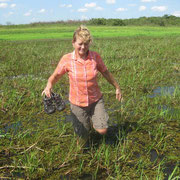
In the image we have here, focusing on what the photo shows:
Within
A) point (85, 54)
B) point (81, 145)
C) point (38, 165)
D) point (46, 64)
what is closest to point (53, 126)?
point (81, 145)

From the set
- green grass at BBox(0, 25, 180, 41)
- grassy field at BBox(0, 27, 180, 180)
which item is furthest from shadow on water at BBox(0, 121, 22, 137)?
green grass at BBox(0, 25, 180, 41)

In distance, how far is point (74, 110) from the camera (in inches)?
97.7

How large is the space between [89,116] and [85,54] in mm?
765

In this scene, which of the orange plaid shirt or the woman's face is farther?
the orange plaid shirt

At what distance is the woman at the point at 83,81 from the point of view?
7.34ft

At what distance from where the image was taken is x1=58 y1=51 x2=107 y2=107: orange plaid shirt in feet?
7.59

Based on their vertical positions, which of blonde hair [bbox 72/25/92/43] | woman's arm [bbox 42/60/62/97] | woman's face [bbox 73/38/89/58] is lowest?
woman's arm [bbox 42/60/62/97]

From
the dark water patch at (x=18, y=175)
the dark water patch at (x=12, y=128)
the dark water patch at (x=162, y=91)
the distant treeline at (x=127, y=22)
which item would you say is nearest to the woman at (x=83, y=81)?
the dark water patch at (x=18, y=175)

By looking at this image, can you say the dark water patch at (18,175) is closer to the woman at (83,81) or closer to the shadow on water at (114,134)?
the woman at (83,81)

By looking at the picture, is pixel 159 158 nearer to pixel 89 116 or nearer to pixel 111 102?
pixel 89 116

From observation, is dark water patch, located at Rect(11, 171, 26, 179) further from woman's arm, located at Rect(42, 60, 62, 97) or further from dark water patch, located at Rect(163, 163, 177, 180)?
dark water patch, located at Rect(163, 163, 177, 180)

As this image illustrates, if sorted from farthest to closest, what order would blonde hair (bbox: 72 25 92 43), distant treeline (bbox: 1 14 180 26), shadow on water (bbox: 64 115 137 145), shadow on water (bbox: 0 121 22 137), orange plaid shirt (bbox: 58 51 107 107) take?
distant treeline (bbox: 1 14 180 26)
shadow on water (bbox: 0 121 22 137)
shadow on water (bbox: 64 115 137 145)
orange plaid shirt (bbox: 58 51 107 107)
blonde hair (bbox: 72 25 92 43)

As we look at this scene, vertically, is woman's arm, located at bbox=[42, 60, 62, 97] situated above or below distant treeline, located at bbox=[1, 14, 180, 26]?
below

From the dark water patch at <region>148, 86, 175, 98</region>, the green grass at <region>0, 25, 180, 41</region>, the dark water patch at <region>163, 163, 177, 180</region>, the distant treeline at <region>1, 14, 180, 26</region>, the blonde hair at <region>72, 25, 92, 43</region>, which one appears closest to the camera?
the dark water patch at <region>163, 163, 177, 180</region>
